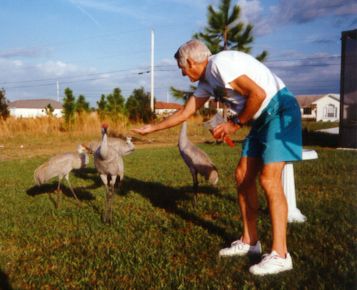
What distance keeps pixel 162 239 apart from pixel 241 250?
1.19 meters

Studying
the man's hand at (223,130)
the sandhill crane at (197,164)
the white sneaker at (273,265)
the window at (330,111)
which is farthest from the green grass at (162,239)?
the window at (330,111)

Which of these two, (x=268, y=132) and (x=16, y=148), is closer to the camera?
(x=268, y=132)

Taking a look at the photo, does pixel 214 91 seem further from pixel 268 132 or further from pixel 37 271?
pixel 37 271

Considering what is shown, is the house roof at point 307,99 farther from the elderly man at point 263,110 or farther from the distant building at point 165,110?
the elderly man at point 263,110

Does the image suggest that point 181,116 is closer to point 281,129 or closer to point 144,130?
point 144,130

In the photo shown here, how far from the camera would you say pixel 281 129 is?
13.3ft

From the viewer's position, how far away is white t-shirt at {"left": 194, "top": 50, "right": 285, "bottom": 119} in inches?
151

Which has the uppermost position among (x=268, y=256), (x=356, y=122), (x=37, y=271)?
(x=356, y=122)

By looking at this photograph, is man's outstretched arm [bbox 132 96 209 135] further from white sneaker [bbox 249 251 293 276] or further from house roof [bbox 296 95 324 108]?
house roof [bbox 296 95 324 108]

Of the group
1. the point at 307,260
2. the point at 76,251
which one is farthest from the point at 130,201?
the point at 307,260

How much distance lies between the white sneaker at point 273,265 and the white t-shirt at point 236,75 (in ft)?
4.25

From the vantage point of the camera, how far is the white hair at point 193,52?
4117 millimetres

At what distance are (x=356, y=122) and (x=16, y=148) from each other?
1456cm

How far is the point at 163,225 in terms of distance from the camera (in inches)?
240
